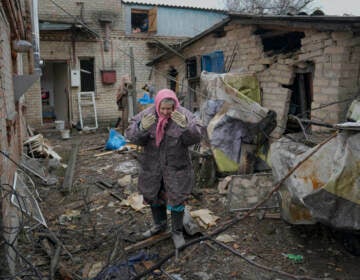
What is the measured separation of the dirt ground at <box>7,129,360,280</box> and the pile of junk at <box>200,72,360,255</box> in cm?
33

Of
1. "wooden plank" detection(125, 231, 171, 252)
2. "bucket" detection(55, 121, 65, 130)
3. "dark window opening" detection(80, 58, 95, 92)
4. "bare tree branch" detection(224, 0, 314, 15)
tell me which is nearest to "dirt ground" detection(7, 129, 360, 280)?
"wooden plank" detection(125, 231, 171, 252)

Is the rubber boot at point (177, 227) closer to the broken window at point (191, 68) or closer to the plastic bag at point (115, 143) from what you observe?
the plastic bag at point (115, 143)

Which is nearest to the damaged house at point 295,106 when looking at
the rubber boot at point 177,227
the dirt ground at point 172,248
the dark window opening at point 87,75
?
the dirt ground at point 172,248

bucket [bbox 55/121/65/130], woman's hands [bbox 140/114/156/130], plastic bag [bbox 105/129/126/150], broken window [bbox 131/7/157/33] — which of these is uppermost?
broken window [bbox 131/7/157/33]

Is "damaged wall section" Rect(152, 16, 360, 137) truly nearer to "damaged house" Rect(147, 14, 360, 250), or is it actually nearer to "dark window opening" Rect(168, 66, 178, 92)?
"damaged house" Rect(147, 14, 360, 250)

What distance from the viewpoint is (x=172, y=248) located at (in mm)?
3943

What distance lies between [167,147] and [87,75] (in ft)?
37.3

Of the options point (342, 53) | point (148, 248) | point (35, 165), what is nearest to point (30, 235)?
point (148, 248)

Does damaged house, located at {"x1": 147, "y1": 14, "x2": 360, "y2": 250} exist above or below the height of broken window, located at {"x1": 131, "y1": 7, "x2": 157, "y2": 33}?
below

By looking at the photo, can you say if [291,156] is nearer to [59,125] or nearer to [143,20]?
[59,125]

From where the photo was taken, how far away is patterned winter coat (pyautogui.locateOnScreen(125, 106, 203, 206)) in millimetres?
3691

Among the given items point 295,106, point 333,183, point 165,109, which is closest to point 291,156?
point 333,183

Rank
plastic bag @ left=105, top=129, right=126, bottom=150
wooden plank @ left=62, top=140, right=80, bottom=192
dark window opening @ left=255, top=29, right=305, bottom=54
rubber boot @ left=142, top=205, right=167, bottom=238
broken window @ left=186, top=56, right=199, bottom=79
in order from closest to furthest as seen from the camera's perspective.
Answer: rubber boot @ left=142, top=205, right=167, bottom=238
wooden plank @ left=62, top=140, right=80, bottom=192
dark window opening @ left=255, top=29, right=305, bottom=54
plastic bag @ left=105, top=129, right=126, bottom=150
broken window @ left=186, top=56, right=199, bottom=79

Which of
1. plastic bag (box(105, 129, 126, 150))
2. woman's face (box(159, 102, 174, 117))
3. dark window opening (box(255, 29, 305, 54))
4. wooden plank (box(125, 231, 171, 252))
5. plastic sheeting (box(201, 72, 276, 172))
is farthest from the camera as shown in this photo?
plastic bag (box(105, 129, 126, 150))
